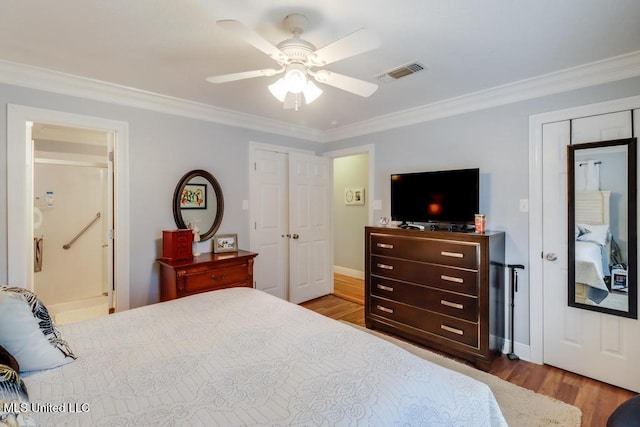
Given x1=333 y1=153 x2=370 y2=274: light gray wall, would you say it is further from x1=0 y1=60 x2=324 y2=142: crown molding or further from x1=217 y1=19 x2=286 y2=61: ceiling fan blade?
x1=217 y1=19 x2=286 y2=61: ceiling fan blade

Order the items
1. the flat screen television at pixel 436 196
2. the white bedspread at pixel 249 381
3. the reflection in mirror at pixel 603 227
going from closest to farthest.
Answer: the white bedspread at pixel 249 381 → the reflection in mirror at pixel 603 227 → the flat screen television at pixel 436 196

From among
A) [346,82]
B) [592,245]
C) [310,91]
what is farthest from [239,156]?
[592,245]

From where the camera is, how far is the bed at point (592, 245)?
2.32 metres

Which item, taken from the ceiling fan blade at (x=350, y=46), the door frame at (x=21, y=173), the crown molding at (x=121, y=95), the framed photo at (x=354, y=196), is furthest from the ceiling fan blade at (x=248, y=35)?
the framed photo at (x=354, y=196)

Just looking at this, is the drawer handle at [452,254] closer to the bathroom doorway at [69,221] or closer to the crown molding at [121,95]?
the crown molding at [121,95]

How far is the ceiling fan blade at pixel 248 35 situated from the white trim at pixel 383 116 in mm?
1821

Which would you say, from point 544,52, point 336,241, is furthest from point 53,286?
point 544,52

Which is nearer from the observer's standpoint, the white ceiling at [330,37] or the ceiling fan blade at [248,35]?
the ceiling fan blade at [248,35]

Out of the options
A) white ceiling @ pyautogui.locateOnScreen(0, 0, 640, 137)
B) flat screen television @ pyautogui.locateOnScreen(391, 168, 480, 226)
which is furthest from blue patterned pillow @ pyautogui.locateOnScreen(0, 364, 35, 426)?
flat screen television @ pyautogui.locateOnScreen(391, 168, 480, 226)

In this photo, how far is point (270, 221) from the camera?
3.99 meters

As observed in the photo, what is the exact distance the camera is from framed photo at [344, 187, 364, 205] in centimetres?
547

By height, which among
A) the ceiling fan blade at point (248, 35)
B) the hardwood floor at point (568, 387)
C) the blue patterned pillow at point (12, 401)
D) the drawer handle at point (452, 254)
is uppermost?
the ceiling fan blade at point (248, 35)

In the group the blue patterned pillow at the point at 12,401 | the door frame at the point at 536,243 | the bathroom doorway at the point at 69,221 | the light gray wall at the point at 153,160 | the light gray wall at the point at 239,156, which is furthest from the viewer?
the bathroom doorway at the point at 69,221

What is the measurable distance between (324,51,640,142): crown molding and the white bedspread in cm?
250
